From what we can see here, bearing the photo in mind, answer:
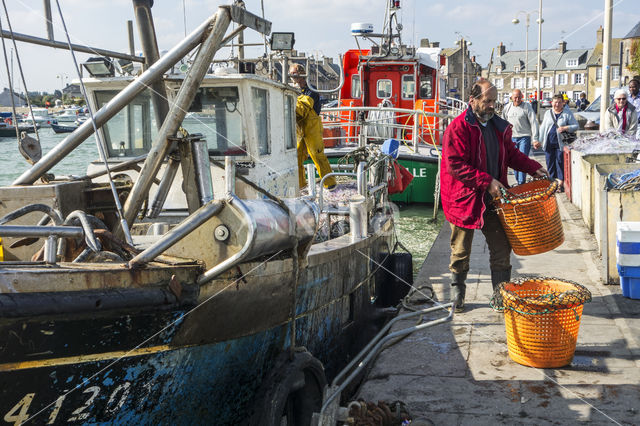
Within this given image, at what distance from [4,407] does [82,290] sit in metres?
0.58

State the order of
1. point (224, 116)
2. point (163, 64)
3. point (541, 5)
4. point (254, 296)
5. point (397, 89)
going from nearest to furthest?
point (254, 296) < point (163, 64) < point (224, 116) < point (397, 89) < point (541, 5)

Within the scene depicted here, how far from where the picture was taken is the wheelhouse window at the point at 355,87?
742 inches

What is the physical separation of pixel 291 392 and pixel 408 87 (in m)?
15.5

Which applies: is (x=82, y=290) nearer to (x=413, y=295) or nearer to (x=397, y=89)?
(x=413, y=295)

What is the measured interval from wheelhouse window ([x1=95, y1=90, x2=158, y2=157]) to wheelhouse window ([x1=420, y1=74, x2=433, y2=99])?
1388 centimetres

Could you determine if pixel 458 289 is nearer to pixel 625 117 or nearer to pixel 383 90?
pixel 625 117

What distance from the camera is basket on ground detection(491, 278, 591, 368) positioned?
461 cm

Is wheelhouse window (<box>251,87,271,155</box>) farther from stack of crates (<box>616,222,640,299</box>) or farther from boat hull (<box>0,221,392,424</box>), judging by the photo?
stack of crates (<box>616,222,640,299</box>)

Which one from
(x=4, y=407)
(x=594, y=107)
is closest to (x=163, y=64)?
(x=4, y=407)

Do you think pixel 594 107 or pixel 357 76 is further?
pixel 594 107

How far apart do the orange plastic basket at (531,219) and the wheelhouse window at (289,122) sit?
2184 mm

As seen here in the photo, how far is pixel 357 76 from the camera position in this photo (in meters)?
18.8

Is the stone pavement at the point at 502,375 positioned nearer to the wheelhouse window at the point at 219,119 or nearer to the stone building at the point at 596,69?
the wheelhouse window at the point at 219,119

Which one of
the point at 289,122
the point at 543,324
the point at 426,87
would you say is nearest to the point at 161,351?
the point at 543,324
